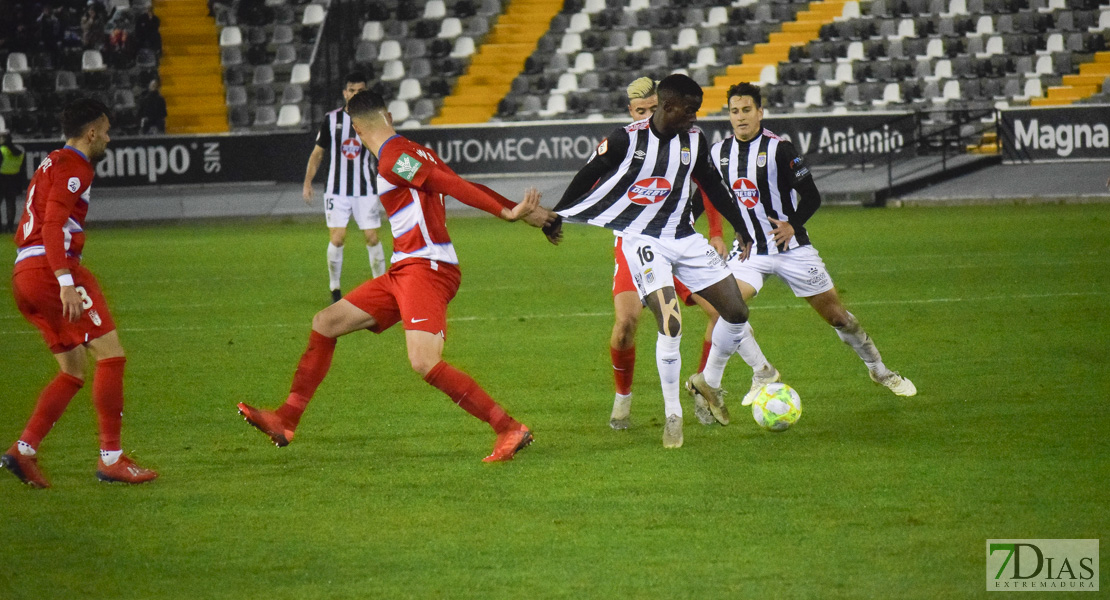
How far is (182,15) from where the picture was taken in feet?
95.5

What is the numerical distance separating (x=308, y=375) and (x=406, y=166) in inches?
47.6

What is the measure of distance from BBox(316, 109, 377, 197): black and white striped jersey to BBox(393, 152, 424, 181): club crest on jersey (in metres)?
6.89

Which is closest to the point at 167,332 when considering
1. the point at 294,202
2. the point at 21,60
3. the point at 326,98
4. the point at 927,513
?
the point at 927,513

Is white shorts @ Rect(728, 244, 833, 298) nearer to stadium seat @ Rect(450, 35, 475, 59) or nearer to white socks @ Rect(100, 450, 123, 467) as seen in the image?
white socks @ Rect(100, 450, 123, 467)

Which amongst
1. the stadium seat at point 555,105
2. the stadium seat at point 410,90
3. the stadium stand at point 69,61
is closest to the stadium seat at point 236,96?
the stadium stand at point 69,61

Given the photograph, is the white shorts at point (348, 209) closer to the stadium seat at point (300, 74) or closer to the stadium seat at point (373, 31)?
the stadium seat at point (300, 74)

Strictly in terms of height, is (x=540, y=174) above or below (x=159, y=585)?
below

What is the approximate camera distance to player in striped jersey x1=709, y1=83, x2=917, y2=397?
737 cm

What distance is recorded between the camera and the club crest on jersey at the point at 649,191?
657 cm

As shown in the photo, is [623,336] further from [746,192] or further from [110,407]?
[110,407]

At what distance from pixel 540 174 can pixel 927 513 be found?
19.6m

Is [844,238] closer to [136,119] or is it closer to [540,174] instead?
[540,174]

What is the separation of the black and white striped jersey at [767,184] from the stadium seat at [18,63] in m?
23.4

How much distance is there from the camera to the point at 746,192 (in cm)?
750
